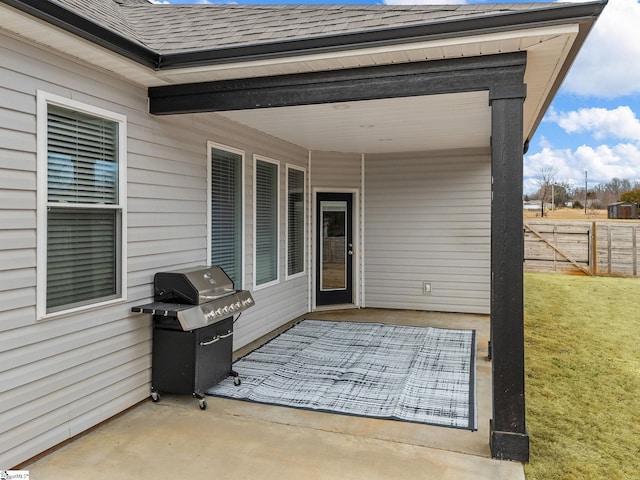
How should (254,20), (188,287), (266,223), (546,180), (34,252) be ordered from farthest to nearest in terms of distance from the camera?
(546,180) < (266,223) < (254,20) < (188,287) < (34,252)

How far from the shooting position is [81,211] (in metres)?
3.25

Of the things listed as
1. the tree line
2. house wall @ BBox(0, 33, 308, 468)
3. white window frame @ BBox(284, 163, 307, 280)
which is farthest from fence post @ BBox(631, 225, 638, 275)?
the tree line

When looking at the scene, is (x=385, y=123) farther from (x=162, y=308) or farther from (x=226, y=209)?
(x=162, y=308)

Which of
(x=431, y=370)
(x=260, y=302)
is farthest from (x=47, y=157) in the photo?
(x=431, y=370)

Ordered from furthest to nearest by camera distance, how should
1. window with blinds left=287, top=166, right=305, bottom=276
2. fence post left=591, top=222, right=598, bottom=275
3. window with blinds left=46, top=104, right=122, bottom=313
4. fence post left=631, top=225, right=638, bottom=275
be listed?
fence post left=591, top=222, right=598, bottom=275 < fence post left=631, top=225, right=638, bottom=275 < window with blinds left=287, top=166, right=305, bottom=276 < window with blinds left=46, top=104, right=122, bottom=313

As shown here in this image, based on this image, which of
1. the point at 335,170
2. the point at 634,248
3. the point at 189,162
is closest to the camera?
the point at 189,162

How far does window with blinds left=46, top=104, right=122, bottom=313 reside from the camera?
9.95 ft

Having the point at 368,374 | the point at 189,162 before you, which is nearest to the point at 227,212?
the point at 189,162

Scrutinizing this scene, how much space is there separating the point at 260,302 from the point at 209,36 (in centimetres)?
340

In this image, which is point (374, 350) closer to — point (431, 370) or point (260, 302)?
point (431, 370)

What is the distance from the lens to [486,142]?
6.82 metres

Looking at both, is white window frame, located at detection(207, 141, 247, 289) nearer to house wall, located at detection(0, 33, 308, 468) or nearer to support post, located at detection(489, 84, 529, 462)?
house wall, located at detection(0, 33, 308, 468)

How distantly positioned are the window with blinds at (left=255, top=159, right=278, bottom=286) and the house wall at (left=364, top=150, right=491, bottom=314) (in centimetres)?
213

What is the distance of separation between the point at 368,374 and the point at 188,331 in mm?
1923
